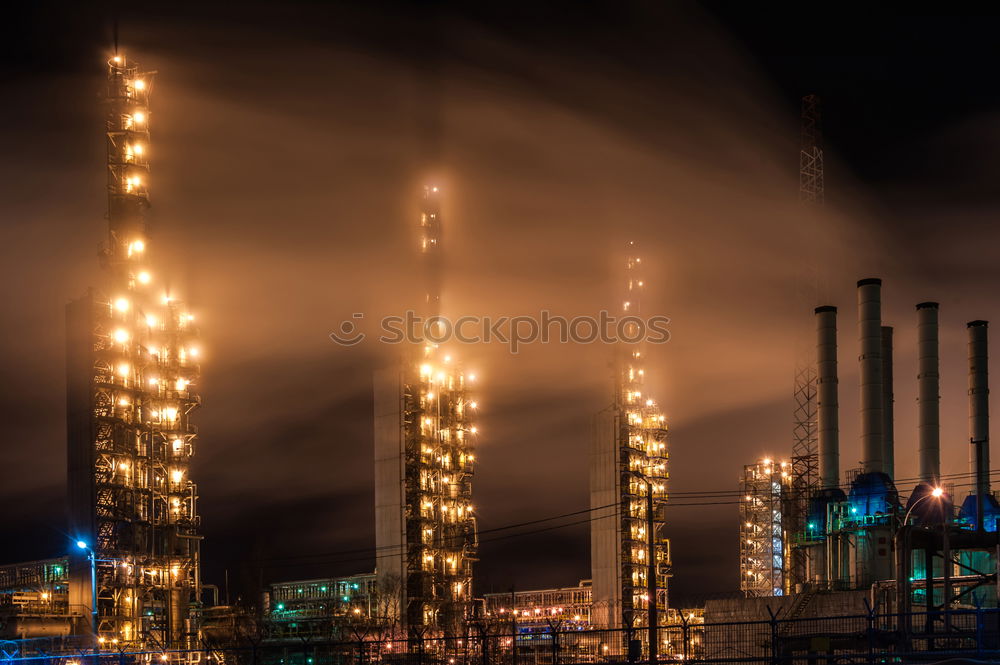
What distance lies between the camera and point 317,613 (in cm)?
11612

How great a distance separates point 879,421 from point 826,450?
216 inches

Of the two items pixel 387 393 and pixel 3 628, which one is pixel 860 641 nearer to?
pixel 3 628

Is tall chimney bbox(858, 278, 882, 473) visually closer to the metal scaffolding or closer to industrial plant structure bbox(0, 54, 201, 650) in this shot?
the metal scaffolding

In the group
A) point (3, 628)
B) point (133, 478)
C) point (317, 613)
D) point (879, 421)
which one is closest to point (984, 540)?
point (879, 421)

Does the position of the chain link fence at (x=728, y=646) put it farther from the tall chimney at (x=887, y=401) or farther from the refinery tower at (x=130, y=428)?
the tall chimney at (x=887, y=401)

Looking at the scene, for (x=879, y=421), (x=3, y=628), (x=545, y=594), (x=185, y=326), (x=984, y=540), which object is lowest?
(x=545, y=594)

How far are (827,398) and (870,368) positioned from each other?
540cm

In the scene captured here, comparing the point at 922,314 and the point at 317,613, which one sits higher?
the point at 922,314

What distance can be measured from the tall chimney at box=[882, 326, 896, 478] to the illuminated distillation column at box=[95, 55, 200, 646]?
53292mm

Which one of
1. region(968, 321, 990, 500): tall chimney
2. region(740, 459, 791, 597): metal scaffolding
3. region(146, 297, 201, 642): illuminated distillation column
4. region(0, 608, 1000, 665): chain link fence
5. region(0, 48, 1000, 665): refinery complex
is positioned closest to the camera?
region(0, 608, 1000, 665): chain link fence

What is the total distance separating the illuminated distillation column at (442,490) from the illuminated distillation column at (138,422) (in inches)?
1011

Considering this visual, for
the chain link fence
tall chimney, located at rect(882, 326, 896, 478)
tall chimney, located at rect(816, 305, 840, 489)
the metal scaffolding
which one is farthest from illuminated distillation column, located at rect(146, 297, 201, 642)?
the metal scaffolding

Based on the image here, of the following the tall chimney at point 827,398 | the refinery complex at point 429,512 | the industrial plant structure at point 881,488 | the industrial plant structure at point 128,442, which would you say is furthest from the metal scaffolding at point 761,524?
the industrial plant structure at point 128,442

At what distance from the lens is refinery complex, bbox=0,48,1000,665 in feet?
221
